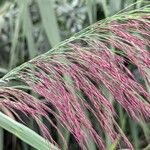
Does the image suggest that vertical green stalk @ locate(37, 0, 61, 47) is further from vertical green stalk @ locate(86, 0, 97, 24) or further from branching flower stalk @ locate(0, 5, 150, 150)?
branching flower stalk @ locate(0, 5, 150, 150)

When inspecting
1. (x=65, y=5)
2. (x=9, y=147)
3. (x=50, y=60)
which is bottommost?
(x=9, y=147)

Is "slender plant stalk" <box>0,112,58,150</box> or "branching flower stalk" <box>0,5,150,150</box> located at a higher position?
"branching flower stalk" <box>0,5,150,150</box>

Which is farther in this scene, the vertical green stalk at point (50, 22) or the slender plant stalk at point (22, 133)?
the vertical green stalk at point (50, 22)

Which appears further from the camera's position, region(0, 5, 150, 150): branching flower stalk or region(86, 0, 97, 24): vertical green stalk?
region(86, 0, 97, 24): vertical green stalk

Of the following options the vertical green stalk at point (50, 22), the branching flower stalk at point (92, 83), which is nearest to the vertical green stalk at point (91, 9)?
the vertical green stalk at point (50, 22)

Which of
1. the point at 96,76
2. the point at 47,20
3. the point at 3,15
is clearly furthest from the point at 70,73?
the point at 3,15

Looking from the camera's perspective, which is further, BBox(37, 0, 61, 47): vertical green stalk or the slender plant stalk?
BBox(37, 0, 61, 47): vertical green stalk

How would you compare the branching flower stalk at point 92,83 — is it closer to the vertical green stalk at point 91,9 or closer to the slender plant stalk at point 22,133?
the slender plant stalk at point 22,133

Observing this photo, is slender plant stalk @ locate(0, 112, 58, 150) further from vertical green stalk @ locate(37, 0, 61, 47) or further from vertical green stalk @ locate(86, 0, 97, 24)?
vertical green stalk @ locate(86, 0, 97, 24)

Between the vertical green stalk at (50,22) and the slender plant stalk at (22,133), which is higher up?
the vertical green stalk at (50,22)

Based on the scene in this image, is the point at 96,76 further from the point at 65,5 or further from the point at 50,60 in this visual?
the point at 65,5

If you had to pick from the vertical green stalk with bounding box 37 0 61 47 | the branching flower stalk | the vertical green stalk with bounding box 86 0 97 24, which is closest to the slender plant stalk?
the branching flower stalk
